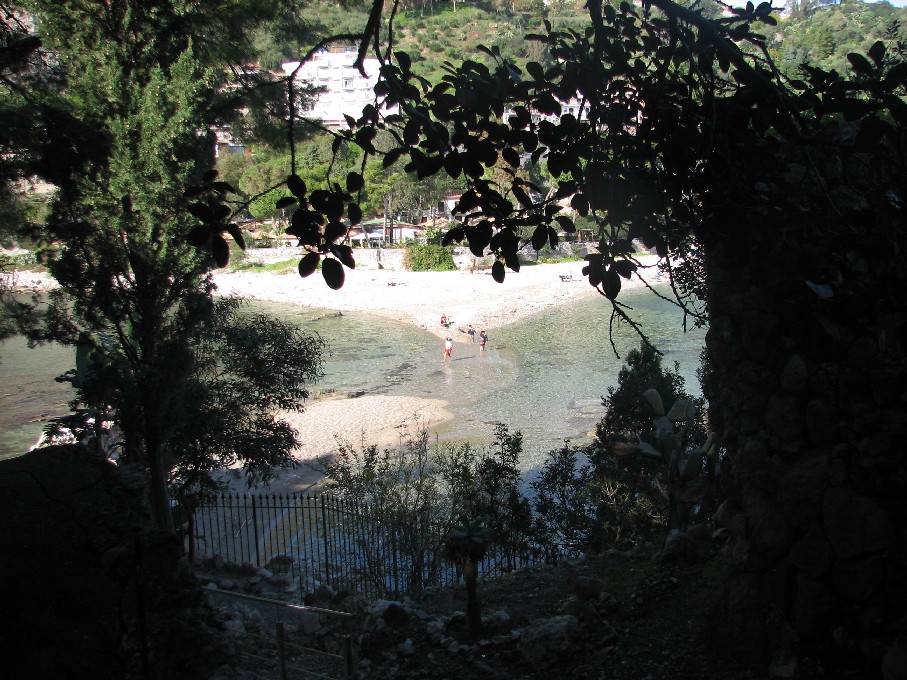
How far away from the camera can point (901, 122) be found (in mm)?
2613

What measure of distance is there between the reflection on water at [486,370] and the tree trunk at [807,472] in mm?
13546

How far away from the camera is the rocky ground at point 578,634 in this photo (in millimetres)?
4105

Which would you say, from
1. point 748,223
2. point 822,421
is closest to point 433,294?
point 822,421

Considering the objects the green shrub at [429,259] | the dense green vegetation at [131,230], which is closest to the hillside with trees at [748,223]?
Answer: the dense green vegetation at [131,230]

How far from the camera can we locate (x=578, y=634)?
4633 millimetres

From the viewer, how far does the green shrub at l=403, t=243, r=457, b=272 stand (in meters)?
49.3

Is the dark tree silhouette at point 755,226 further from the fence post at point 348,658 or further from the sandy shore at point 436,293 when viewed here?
the sandy shore at point 436,293

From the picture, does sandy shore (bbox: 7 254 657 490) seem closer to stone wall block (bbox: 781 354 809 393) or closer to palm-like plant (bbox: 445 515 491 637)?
palm-like plant (bbox: 445 515 491 637)

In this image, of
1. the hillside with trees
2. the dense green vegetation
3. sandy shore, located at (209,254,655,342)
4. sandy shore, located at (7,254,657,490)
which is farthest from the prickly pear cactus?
sandy shore, located at (209,254,655,342)

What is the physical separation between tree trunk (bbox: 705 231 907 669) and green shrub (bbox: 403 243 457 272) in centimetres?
4533

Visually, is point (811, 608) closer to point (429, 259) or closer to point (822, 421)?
point (822, 421)

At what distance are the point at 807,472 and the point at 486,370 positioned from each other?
80.3 ft

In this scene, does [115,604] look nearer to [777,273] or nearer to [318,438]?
[777,273]

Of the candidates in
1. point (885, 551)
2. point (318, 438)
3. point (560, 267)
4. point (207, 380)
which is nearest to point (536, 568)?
point (885, 551)
